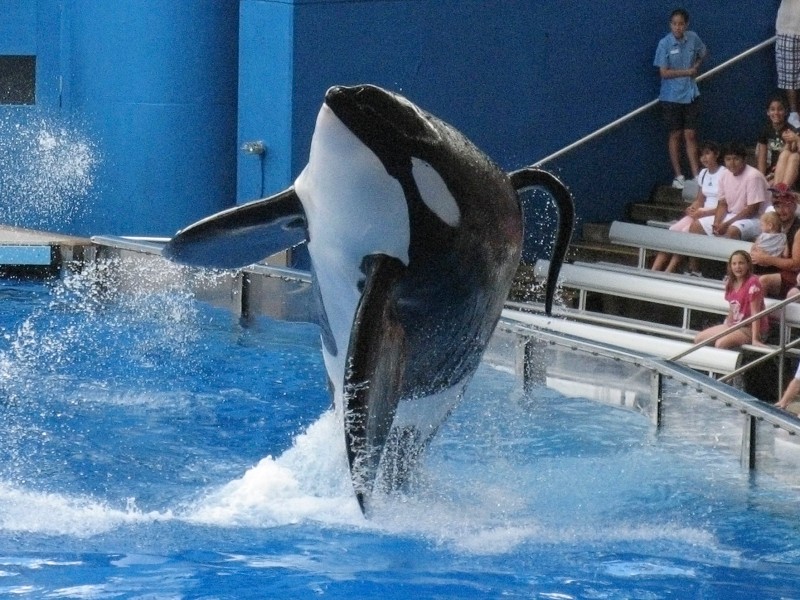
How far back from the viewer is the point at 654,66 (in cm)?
1378

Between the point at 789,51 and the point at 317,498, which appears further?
the point at 789,51

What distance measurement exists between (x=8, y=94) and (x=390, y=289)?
9.86 meters

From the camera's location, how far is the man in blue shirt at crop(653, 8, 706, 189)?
13266 millimetres

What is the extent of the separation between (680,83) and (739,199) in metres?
2.17

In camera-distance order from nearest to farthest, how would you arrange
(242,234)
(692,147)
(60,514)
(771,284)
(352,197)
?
1. (352,197)
2. (242,234)
3. (60,514)
4. (771,284)
5. (692,147)

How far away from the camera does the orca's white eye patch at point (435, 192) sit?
544 cm

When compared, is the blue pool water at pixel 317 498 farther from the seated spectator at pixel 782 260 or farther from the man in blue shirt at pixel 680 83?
the man in blue shirt at pixel 680 83

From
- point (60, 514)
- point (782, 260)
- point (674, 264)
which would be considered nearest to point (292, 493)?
point (60, 514)

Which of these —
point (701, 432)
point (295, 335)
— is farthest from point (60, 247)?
point (701, 432)

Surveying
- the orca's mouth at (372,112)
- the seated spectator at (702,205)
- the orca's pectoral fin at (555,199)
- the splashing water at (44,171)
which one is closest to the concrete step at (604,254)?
the seated spectator at (702,205)

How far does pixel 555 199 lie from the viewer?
644 cm

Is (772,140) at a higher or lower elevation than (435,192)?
higher

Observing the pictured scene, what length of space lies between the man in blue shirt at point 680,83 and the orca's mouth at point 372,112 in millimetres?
8205

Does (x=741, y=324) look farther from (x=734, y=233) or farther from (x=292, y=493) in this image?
(x=292, y=493)
